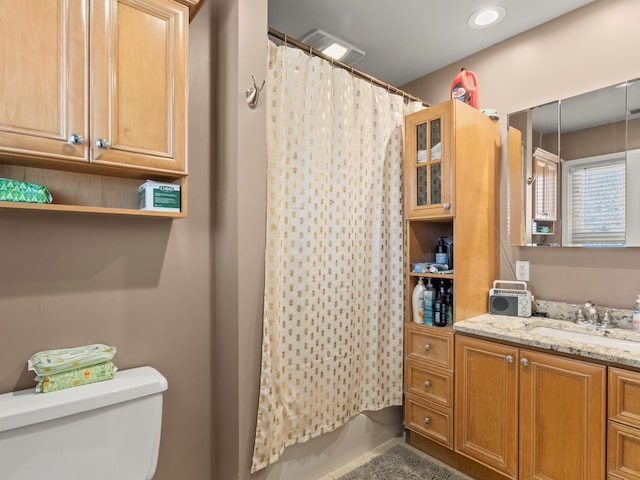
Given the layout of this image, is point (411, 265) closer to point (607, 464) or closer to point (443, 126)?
point (443, 126)

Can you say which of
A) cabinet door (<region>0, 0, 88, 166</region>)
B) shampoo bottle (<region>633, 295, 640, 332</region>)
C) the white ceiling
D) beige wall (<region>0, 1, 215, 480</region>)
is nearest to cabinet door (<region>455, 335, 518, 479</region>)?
shampoo bottle (<region>633, 295, 640, 332</region>)

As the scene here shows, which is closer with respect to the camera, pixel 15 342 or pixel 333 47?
pixel 15 342

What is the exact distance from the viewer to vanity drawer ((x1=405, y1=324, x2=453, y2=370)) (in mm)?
1923

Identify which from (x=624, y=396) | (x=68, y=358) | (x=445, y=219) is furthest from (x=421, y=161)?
(x=68, y=358)

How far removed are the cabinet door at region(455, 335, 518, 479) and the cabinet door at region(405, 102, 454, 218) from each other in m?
0.76

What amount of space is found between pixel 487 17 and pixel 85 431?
272 centimetres

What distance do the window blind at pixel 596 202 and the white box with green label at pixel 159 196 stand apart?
2.06 meters

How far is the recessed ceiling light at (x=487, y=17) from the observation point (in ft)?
6.30

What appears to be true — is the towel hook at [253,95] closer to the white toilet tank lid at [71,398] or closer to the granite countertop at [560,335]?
the white toilet tank lid at [71,398]

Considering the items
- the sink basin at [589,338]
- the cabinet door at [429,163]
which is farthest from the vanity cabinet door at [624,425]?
the cabinet door at [429,163]

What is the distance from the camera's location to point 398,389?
2148 millimetres

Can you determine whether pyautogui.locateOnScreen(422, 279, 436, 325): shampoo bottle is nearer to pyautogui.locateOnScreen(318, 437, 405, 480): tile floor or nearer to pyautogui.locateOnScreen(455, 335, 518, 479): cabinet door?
pyautogui.locateOnScreen(455, 335, 518, 479): cabinet door

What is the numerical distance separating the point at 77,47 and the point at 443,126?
5.60 feet

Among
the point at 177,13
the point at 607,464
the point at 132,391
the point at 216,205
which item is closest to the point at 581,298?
the point at 607,464
